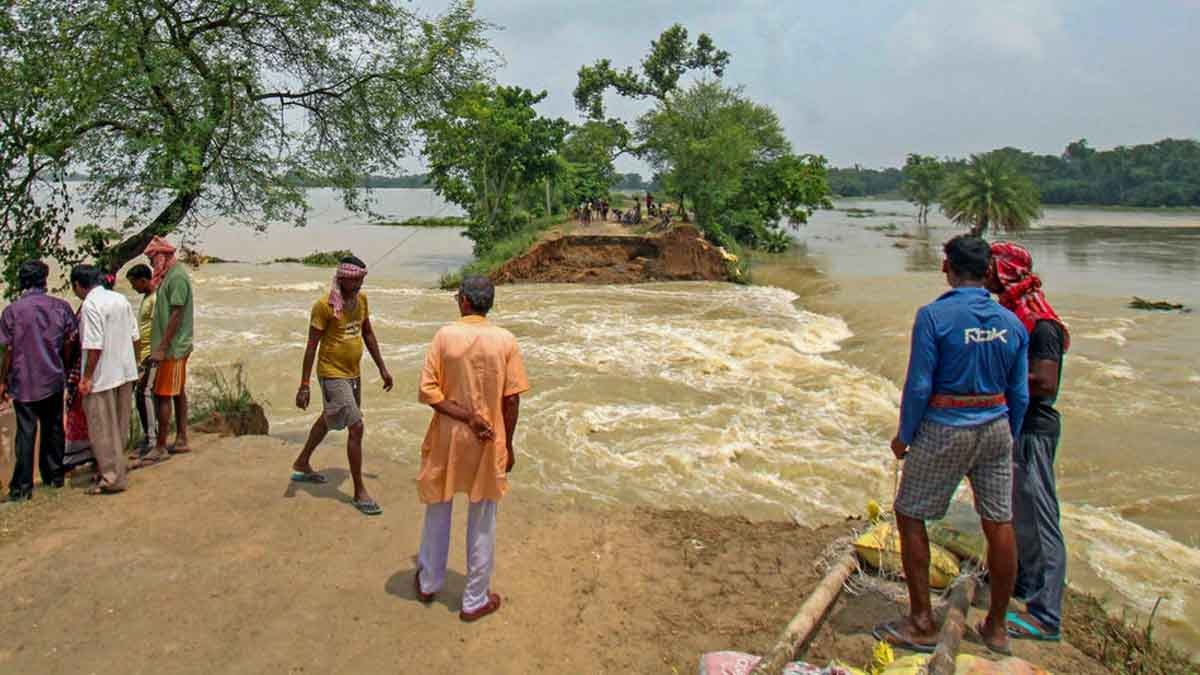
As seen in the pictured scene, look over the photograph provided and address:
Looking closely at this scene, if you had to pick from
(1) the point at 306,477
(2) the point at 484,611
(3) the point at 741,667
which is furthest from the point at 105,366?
(3) the point at 741,667

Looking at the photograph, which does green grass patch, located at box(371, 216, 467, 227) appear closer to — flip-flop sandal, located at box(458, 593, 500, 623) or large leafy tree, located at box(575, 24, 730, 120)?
large leafy tree, located at box(575, 24, 730, 120)

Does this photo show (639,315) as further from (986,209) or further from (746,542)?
(986,209)

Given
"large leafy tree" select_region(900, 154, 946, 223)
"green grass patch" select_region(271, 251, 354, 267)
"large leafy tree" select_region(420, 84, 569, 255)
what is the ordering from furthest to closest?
"large leafy tree" select_region(900, 154, 946, 223) → "green grass patch" select_region(271, 251, 354, 267) → "large leafy tree" select_region(420, 84, 569, 255)

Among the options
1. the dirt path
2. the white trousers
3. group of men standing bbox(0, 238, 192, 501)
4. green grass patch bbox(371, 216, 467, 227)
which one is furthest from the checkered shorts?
green grass patch bbox(371, 216, 467, 227)

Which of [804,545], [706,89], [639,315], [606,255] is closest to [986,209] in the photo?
[706,89]

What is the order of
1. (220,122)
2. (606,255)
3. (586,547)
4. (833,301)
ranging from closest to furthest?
(586,547), (220,122), (833,301), (606,255)

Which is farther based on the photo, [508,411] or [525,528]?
[525,528]

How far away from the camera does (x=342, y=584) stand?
4062 mm

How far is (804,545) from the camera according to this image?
15.8ft

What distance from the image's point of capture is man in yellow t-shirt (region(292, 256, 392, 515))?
4883mm

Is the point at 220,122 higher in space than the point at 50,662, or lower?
higher

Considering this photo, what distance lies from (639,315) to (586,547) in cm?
1397

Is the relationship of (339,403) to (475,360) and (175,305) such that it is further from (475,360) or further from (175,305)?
(475,360)

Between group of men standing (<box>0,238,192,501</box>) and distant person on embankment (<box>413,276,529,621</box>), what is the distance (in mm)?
2834
